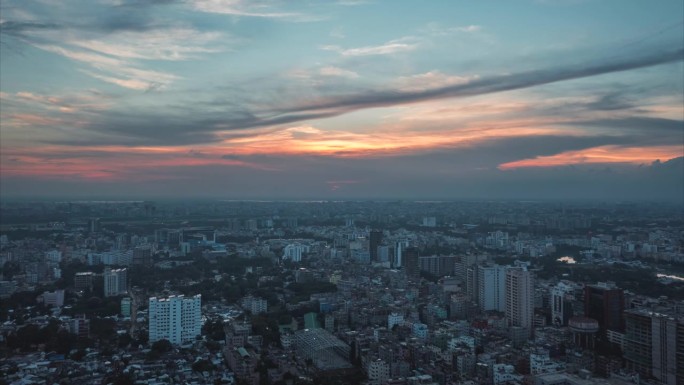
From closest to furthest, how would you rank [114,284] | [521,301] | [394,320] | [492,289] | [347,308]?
[394,320]
[521,301]
[347,308]
[492,289]
[114,284]

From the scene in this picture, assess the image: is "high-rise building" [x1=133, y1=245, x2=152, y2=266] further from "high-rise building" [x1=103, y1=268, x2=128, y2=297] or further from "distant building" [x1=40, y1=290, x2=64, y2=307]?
"distant building" [x1=40, y1=290, x2=64, y2=307]

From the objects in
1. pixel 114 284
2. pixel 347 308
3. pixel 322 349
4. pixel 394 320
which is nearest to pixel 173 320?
pixel 322 349

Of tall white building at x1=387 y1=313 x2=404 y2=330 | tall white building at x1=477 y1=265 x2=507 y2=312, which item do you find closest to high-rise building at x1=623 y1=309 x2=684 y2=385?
tall white building at x1=477 y1=265 x2=507 y2=312

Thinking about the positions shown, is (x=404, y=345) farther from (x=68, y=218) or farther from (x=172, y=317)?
(x=68, y=218)

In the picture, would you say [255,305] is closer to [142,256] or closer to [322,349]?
[322,349]

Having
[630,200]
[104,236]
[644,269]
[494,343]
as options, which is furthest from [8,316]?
[630,200]

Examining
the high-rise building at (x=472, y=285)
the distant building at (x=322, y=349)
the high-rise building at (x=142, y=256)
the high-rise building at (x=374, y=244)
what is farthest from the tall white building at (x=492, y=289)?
the high-rise building at (x=142, y=256)

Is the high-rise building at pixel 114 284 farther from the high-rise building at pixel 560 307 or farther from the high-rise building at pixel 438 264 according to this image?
the high-rise building at pixel 560 307
